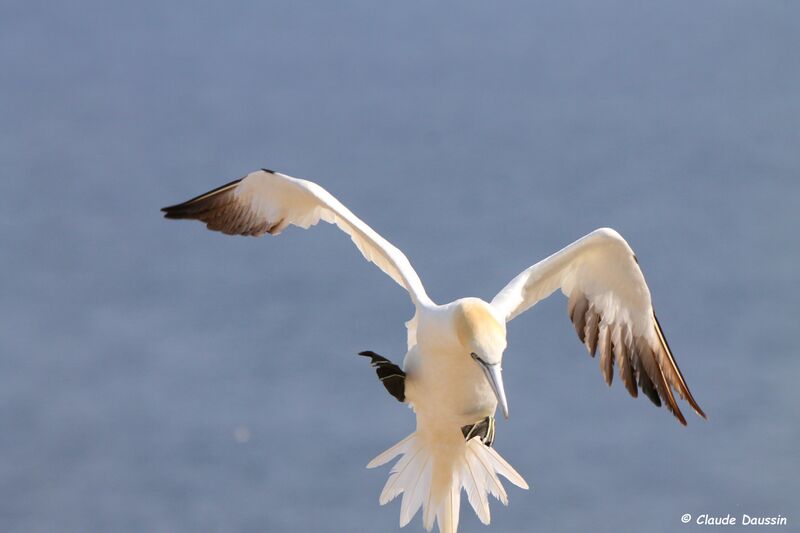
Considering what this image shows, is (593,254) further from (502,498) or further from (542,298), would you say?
(502,498)

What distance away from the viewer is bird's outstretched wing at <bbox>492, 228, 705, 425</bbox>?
8422 mm

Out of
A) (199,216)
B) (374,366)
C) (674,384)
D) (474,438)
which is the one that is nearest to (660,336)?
(674,384)

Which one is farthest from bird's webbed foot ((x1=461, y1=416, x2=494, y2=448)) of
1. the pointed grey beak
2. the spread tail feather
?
the spread tail feather

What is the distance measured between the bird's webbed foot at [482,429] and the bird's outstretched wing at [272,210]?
116 centimetres

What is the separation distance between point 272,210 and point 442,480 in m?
2.24

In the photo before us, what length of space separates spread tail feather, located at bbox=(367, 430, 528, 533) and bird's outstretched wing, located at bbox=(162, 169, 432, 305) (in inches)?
47.6

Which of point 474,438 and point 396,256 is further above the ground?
point 396,256

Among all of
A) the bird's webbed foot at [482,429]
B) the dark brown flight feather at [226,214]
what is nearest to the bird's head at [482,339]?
the bird's webbed foot at [482,429]

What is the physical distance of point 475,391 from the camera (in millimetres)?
7566

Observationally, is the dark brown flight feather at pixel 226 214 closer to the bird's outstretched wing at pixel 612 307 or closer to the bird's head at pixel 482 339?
the bird's outstretched wing at pixel 612 307

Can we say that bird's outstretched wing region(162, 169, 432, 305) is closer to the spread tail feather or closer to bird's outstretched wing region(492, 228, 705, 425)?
bird's outstretched wing region(492, 228, 705, 425)

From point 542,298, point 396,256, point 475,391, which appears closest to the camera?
point 475,391

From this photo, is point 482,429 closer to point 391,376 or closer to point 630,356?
point 391,376

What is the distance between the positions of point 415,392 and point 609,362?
5.45 feet
